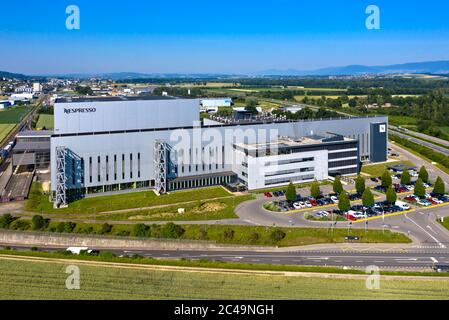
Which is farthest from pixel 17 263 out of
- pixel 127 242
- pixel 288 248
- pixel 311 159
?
pixel 311 159

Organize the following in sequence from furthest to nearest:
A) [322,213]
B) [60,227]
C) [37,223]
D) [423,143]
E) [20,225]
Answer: [423,143], [322,213], [20,225], [37,223], [60,227]

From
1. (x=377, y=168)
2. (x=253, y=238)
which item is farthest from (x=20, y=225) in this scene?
(x=377, y=168)

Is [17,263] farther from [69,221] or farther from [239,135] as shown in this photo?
[239,135]

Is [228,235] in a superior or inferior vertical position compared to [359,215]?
inferior

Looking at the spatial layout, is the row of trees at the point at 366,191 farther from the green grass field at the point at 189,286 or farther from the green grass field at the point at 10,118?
the green grass field at the point at 10,118

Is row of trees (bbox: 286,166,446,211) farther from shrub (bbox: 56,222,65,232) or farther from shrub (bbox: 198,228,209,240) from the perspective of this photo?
shrub (bbox: 56,222,65,232)

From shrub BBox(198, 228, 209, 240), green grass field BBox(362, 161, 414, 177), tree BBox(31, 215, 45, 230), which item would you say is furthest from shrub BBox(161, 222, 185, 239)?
green grass field BBox(362, 161, 414, 177)

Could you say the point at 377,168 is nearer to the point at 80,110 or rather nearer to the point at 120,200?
the point at 120,200
